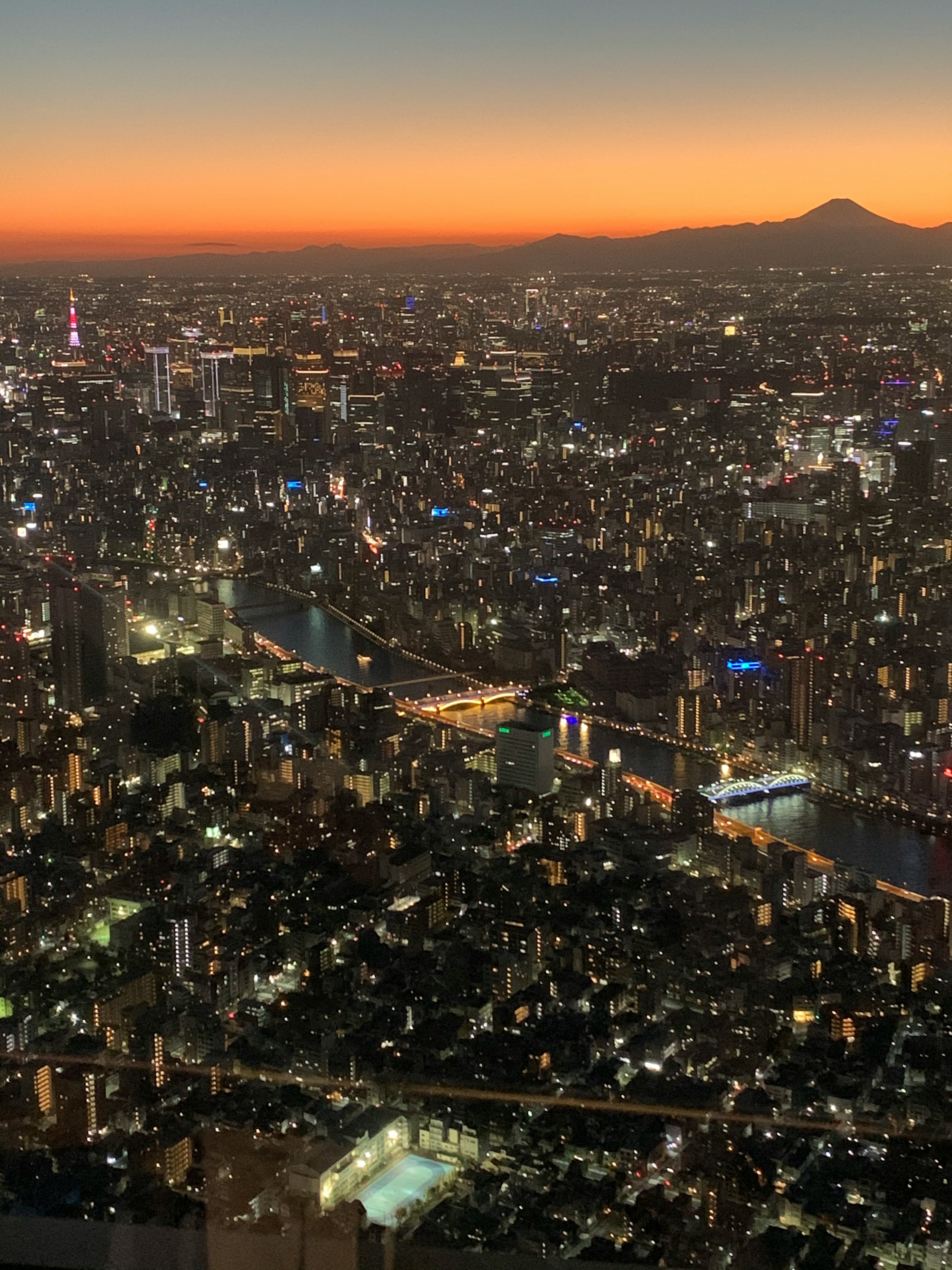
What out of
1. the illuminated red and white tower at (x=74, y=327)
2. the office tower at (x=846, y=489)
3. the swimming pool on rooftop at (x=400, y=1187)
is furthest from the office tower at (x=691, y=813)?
the illuminated red and white tower at (x=74, y=327)

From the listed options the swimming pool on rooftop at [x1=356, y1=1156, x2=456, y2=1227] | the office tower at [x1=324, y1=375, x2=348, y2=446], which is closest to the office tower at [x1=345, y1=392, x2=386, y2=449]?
the office tower at [x1=324, y1=375, x2=348, y2=446]

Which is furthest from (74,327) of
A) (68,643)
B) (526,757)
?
(526,757)

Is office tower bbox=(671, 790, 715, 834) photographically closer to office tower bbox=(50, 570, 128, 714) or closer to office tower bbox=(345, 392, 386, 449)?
office tower bbox=(50, 570, 128, 714)

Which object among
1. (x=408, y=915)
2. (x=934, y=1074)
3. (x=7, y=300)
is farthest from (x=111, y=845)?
(x=934, y=1074)

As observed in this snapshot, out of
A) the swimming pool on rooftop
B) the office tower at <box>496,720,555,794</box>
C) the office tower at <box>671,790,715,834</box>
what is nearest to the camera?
the swimming pool on rooftop

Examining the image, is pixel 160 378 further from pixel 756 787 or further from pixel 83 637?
pixel 756 787
